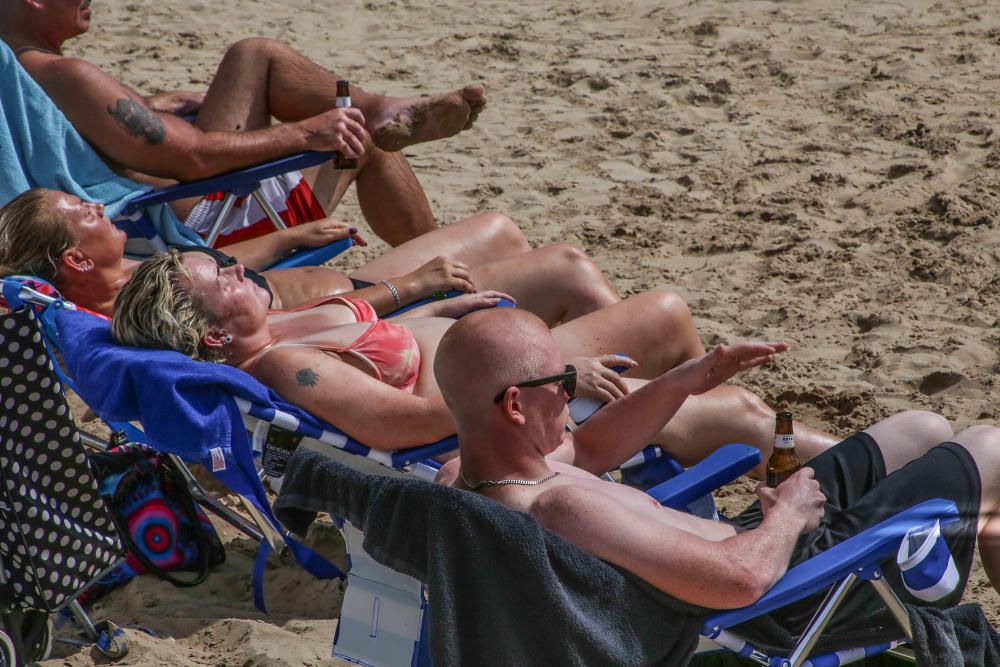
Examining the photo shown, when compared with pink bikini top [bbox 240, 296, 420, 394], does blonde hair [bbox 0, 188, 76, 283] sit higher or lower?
higher

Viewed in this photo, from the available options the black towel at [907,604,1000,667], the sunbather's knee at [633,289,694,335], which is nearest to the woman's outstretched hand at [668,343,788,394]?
the black towel at [907,604,1000,667]

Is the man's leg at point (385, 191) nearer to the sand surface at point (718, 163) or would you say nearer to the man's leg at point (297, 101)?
the man's leg at point (297, 101)

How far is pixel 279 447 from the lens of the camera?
3100 mm

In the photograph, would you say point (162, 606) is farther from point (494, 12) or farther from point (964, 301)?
point (494, 12)

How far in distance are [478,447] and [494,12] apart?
6.29 meters

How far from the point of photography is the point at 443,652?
224cm

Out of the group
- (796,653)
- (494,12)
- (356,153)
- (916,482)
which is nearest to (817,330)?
(356,153)

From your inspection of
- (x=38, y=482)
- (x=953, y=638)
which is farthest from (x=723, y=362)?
(x=38, y=482)

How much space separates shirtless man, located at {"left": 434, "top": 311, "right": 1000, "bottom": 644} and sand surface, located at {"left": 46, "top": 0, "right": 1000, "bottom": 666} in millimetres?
680

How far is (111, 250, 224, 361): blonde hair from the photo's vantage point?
10.5 ft

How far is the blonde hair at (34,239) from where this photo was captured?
11.8 feet

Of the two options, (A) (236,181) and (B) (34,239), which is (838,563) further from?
(A) (236,181)

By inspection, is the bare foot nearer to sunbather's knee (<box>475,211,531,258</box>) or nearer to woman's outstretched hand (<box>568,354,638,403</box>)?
sunbather's knee (<box>475,211,531,258</box>)

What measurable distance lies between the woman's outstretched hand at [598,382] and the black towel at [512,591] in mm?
948
